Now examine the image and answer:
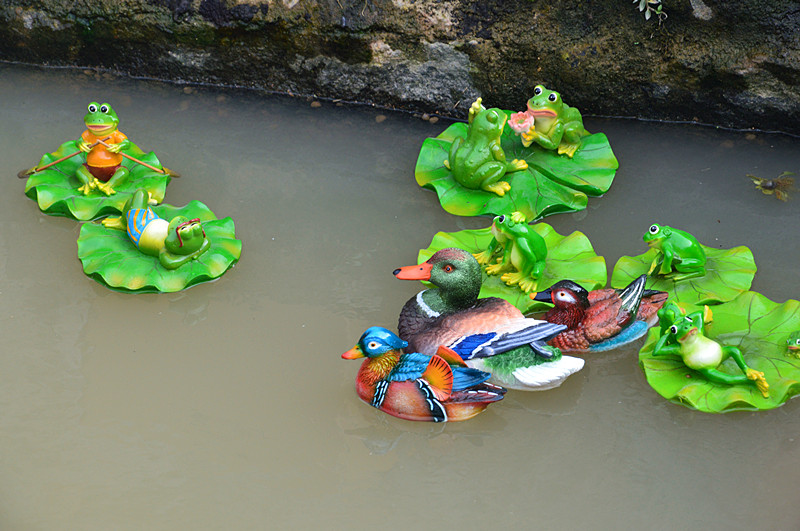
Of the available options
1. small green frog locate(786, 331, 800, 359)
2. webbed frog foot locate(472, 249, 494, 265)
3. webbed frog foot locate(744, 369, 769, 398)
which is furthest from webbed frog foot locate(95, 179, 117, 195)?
small green frog locate(786, 331, 800, 359)

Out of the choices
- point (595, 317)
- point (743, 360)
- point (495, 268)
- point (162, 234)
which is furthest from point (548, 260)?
point (162, 234)

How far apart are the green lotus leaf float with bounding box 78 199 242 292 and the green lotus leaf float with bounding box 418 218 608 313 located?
2.98 ft

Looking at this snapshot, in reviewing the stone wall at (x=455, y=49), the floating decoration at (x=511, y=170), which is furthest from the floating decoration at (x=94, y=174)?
the floating decoration at (x=511, y=170)

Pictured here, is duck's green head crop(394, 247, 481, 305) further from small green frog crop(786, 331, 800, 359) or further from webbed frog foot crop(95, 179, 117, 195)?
webbed frog foot crop(95, 179, 117, 195)

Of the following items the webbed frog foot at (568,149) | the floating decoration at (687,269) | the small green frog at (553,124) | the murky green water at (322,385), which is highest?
the small green frog at (553,124)

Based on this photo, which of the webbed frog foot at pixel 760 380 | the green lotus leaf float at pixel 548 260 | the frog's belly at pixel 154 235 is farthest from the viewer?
the frog's belly at pixel 154 235

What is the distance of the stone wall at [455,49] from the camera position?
4.03m

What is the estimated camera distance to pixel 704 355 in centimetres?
295

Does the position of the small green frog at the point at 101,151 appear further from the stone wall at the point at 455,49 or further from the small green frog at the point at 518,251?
the small green frog at the point at 518,251

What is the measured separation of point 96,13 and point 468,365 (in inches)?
122

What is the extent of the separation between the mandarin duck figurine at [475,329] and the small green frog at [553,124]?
99 centimetres

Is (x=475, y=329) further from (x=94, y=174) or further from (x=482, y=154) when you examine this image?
(x=94, y=174)

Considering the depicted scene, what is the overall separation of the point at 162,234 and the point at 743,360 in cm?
243

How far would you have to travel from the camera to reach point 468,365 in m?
3.01
